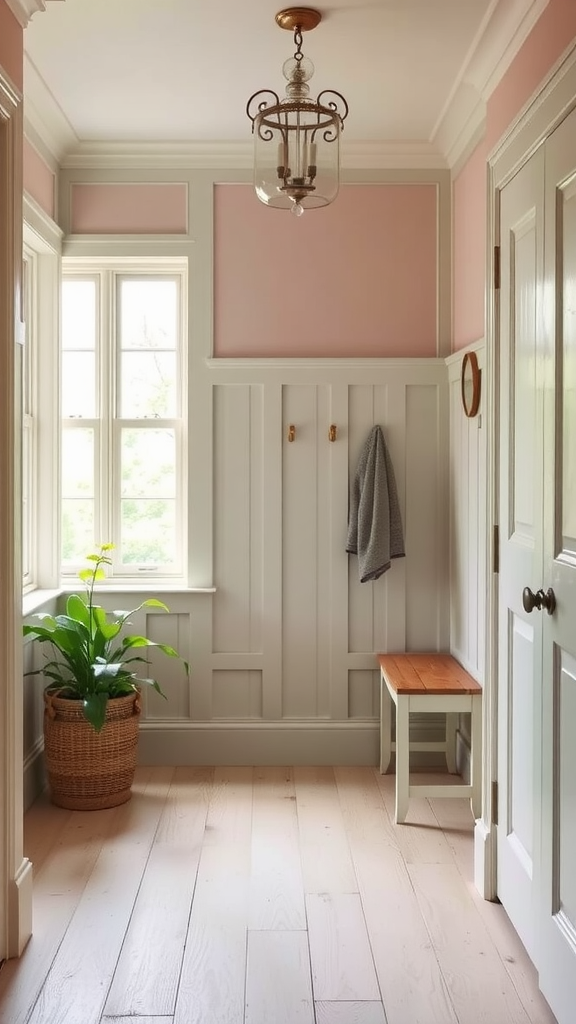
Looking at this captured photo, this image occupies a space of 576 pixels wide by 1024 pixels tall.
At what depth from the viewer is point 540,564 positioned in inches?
93.2

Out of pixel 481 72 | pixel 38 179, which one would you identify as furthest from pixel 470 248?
pixel 38 179

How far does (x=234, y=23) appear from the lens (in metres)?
2.93

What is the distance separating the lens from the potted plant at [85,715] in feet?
11.7

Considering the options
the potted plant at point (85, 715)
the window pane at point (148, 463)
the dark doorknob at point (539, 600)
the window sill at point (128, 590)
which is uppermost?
the window pane at point (148, 463)

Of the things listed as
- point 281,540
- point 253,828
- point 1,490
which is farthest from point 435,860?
point 1,490

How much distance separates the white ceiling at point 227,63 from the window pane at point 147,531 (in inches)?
63.3

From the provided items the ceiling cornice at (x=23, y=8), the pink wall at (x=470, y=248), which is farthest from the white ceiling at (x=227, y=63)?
the ceiling cornice at (x=23, y=8)

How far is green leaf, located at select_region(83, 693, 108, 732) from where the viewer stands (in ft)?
11.2

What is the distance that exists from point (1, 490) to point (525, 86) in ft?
5.99

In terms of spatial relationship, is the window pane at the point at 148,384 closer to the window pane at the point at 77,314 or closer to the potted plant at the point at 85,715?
the window pane at the point at 77,314

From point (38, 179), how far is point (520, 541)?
2544mm

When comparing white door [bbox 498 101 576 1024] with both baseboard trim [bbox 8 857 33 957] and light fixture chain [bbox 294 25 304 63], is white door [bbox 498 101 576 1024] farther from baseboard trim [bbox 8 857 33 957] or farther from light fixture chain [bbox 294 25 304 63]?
baseboard trim [bbox 8 857 33 957]

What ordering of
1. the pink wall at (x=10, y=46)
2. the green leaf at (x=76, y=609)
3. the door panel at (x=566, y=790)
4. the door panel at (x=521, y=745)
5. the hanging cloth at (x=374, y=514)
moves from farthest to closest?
the hanging cloth at (x=374, y=514), the green leaf at (x=76, y=609), the door panel at (x=521, y=745), the pink wall at (x=10, y=46), the door panel at (x=566, y=790)

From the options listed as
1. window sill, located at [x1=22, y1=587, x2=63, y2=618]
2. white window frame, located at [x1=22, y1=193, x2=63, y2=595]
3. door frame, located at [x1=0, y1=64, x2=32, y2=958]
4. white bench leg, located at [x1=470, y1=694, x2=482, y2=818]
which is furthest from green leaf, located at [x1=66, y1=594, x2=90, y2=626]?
white bench leg, located at [x1=470, y1=694, x2=482, y2=818]
